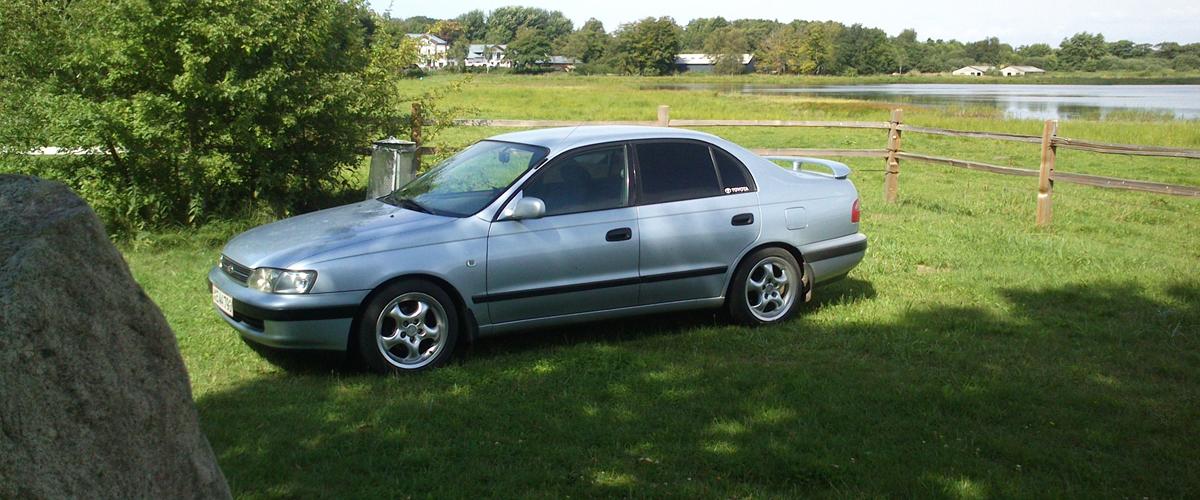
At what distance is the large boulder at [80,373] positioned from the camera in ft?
8.17

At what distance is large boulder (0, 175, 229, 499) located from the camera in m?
2.49

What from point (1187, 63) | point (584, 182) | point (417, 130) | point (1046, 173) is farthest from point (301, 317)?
point (1187, 63)

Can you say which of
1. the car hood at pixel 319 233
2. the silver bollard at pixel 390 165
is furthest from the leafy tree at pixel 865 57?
the car hood at pixel 319 233

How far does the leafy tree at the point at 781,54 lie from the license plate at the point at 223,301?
5107 inches

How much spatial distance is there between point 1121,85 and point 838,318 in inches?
3297

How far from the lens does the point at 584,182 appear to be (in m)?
6.81

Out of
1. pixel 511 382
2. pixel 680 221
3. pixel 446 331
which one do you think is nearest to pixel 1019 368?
pixel 680 221

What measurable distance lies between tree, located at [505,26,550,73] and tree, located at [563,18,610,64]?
9573 millimetres

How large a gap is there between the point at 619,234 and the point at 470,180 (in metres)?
1.16

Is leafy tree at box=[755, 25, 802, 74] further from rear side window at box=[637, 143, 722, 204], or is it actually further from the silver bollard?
rear side window at box=[637, 143, 722, 204]

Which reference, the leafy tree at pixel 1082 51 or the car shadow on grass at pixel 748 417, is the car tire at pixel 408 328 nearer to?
the car shadow on grass at pixel 748 417

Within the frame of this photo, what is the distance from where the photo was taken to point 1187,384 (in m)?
6.07

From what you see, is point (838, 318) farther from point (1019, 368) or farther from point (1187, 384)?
point (1187, 384)

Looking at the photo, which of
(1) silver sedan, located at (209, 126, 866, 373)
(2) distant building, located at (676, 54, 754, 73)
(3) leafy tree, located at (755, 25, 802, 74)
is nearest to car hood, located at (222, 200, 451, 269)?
(1) silver sedan, located at (209, 126, 866, 373)
